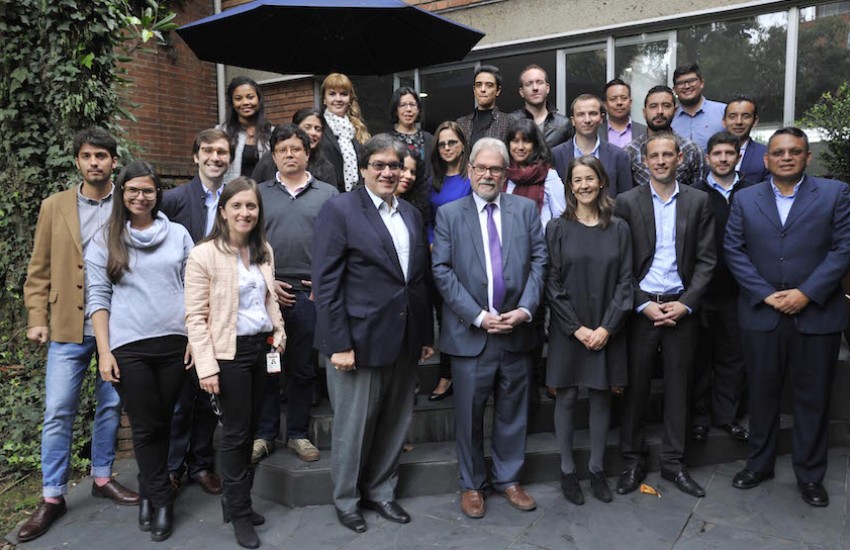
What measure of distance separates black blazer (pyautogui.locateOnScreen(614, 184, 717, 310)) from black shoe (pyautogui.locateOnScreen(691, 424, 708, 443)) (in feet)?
3.17

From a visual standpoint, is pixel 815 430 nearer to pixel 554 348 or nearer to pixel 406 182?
pixel 554 348

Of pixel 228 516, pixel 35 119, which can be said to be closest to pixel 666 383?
pixel 228 516

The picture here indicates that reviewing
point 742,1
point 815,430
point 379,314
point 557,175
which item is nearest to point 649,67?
point 742,1

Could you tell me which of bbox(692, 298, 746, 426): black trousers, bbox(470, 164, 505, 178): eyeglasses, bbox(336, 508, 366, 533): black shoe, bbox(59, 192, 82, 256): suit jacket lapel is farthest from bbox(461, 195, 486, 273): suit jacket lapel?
bbox(59, 192, 82, 256): suit jacket lapel

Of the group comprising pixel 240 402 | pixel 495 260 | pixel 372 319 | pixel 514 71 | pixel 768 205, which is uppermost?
pixel 514 71

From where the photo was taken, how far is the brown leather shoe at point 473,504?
12.0 feet

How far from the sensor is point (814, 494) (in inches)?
148

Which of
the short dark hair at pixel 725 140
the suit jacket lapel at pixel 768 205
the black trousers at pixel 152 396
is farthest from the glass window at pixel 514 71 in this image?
the black trousers at pixel 152 396

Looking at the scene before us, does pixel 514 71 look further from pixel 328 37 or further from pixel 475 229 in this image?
pixel 475 229

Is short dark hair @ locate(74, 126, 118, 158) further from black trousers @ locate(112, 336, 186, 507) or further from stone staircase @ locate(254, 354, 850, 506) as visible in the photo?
stone staircase @ locate(254, 354, 850, 506)

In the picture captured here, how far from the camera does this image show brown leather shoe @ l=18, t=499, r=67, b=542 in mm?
3537

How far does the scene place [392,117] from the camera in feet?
15.7

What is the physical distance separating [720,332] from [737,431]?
670 millimetres

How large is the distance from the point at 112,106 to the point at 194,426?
2407mm
